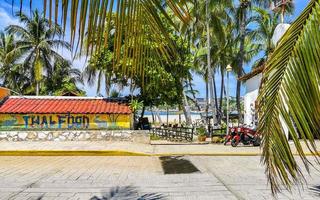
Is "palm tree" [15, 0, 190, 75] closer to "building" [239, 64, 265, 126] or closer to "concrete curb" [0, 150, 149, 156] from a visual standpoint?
"concrete curb" [0, 150, 149, 156]

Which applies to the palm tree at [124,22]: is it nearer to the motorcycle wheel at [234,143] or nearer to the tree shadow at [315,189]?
the tree shadow at [315,189]

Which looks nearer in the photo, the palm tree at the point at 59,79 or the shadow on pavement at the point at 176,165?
the shadow on pavement at the point at 176,165

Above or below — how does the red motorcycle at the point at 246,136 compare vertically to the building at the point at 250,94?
below

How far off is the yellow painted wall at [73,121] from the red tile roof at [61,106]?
21 cm

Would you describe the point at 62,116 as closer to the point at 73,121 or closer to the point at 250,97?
the point at 73,121

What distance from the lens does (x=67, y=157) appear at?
558 inches

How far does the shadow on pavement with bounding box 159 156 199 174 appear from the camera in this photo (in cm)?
1031

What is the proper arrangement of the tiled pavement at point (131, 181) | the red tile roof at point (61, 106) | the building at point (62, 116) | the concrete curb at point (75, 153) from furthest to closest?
the red tile roof at point (61, 106) < the building at point (62, 116) < the concrete curb at point (75, 153) < the tiled pavement at point (131, 181)

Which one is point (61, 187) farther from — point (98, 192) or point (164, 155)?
point (164, 155)

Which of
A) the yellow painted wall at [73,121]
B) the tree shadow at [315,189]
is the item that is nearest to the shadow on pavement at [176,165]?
the tree shadow at [315,189]

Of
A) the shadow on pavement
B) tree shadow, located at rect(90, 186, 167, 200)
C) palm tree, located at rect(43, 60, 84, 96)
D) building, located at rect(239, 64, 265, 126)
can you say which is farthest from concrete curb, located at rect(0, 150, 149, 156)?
palm tree, located at rect(43, 60, 84, 96)

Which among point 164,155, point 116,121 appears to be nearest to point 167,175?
point 164,155

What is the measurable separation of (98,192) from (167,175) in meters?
2.64

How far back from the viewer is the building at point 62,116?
19184 mm
